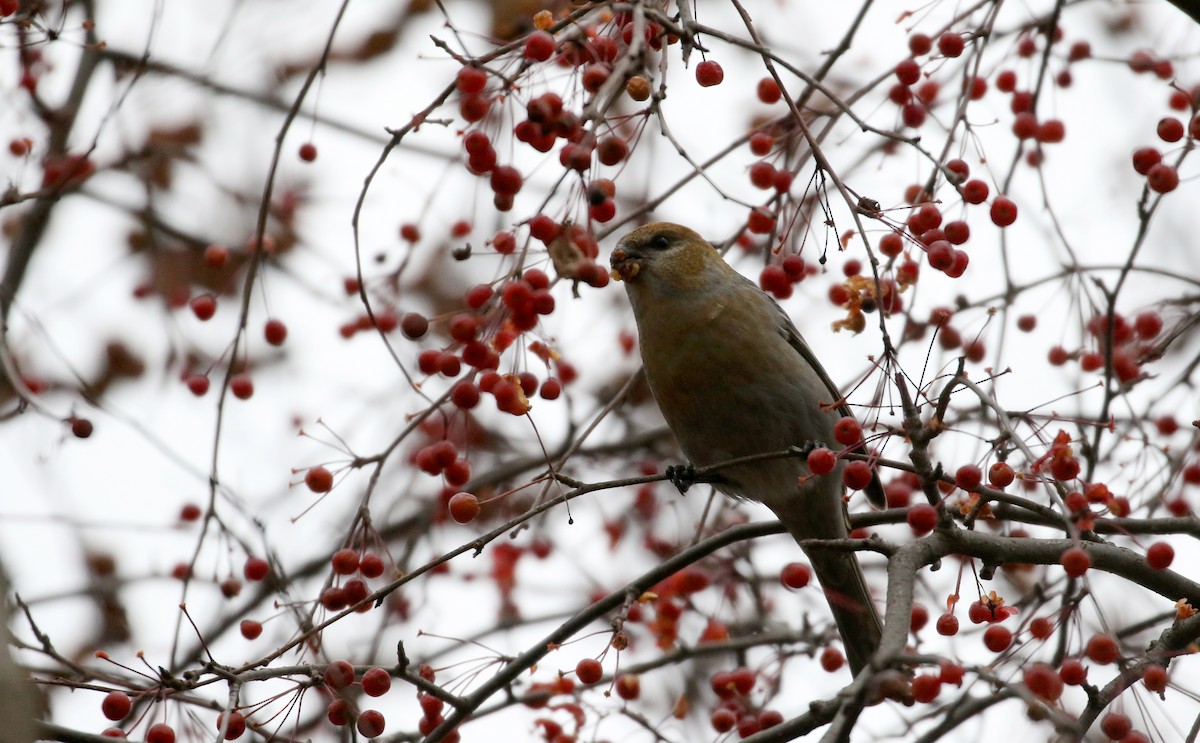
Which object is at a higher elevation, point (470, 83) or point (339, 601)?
point (470, 83)

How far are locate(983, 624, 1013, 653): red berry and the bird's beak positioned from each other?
6.36 feet

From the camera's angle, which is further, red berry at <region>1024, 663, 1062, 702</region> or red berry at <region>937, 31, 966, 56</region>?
red berry at <region>937, 31, 966, 56</region>

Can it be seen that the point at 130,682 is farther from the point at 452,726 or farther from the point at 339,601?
the point at 452,726

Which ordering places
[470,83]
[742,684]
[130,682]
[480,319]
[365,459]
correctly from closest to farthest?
[470,83] → [130,682] → [480,319] → [365,459] → [742,684]

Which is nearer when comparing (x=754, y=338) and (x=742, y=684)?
(x=742, y=684)

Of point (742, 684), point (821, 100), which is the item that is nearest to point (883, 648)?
point (742, 684)

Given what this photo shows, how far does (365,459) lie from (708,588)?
205 centimetres

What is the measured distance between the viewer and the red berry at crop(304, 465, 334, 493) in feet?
12.2

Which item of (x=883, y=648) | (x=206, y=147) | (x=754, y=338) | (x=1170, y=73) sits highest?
(x=206, y=147)

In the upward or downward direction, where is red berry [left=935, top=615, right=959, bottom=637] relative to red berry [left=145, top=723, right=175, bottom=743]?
downward

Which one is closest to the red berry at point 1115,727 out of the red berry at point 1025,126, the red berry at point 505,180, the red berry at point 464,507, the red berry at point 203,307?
the red berry at point 464,507

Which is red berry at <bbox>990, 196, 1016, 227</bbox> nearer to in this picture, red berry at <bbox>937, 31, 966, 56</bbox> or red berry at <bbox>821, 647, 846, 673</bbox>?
red berry at <bbox>937, 31, 966, 56</bbox>

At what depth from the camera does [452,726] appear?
312cm

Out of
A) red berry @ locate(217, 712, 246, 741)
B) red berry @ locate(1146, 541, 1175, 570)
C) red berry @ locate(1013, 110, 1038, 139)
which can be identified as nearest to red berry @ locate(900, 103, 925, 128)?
red berry @ locate(1013, 110, 1038, 139)
